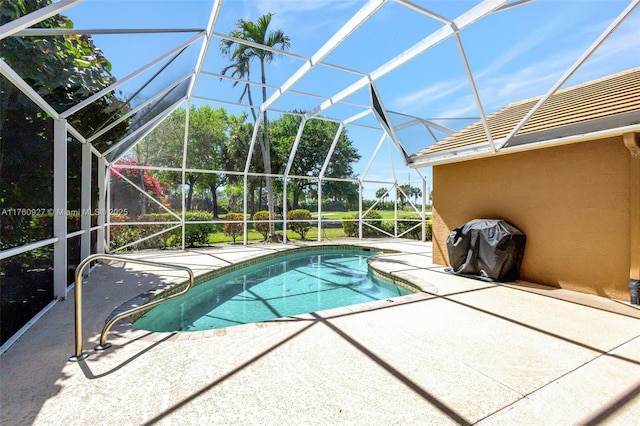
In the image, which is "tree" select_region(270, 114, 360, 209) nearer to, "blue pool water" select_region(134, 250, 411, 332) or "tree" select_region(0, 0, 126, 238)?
"blue pool water" select_region(134, 250, 411, 332)

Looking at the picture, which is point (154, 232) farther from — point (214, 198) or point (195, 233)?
point (214, 198)

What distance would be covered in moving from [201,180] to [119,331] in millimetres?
12368

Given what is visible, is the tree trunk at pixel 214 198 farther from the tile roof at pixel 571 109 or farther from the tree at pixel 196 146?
the tile roof at pixel 571 109

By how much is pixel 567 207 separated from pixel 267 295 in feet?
18.6

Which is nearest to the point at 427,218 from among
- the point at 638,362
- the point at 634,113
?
the point at 634,113

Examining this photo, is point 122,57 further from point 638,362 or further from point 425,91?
point 425,91

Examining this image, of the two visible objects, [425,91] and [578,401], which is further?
[425,91]

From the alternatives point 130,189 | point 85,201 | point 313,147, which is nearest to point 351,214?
point 313,147

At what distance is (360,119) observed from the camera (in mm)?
10211

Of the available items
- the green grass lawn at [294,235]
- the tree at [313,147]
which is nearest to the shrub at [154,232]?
the green grass lawn at [294,235]

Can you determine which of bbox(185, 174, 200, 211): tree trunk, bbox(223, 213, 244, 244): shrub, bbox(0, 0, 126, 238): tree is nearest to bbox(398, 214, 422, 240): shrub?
bbox(223, 213, 244, 244): shrub

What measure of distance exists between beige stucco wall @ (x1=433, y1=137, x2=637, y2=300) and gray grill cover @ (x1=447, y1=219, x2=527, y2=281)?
32cm

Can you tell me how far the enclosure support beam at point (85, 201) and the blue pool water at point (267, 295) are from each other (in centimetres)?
205

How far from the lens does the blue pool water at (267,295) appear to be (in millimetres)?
4691
